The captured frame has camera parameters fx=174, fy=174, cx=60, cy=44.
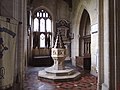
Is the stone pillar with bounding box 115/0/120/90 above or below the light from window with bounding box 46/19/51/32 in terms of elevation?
below

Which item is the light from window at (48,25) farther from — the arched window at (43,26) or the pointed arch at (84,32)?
the pointed arch at (84,32)

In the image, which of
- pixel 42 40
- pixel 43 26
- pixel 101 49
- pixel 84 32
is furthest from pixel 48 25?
pixel 101 49

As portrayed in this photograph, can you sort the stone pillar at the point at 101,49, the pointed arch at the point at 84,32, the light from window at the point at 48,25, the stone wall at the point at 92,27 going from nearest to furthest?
the stone pillar at the point at 101,49 → the stone wall at the point at 92,27 → the pointed arch at the point at 84,32 → the light from window at the point at 48,25

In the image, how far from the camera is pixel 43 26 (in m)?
13.8

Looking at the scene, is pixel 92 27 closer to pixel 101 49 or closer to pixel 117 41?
pixel 101 49

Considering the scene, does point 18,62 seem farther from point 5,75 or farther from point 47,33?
point 47,33

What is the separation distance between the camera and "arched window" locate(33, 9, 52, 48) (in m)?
13.6

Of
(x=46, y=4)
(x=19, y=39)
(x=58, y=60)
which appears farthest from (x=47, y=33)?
(x=19, y=39)

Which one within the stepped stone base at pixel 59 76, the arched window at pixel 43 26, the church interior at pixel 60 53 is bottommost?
the stepped stone base at pixel 59 76

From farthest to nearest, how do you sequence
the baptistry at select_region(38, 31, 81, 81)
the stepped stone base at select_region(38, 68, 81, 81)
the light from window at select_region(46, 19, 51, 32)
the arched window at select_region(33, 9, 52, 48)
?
the light from window at select_region(46, 19, 51, 32) < the arched window at select_region(33, 9, 52, 48) < the baptistry at select_region(38, 31, 81, 81) < the stepped stone base at select_region(38, 68, 81, 81)

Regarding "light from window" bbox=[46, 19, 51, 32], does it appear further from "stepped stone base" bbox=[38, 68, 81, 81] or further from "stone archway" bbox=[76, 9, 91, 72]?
"stepped stone base" bbox=[38, 68, 81, 81]

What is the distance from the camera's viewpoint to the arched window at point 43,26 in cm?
1363

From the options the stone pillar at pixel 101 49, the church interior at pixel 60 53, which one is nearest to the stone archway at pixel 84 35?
the church interior at pixel 60 53

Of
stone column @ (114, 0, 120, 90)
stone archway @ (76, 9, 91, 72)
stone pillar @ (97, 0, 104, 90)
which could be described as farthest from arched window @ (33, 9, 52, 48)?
stone column @ (114, 0, 120, 90)
